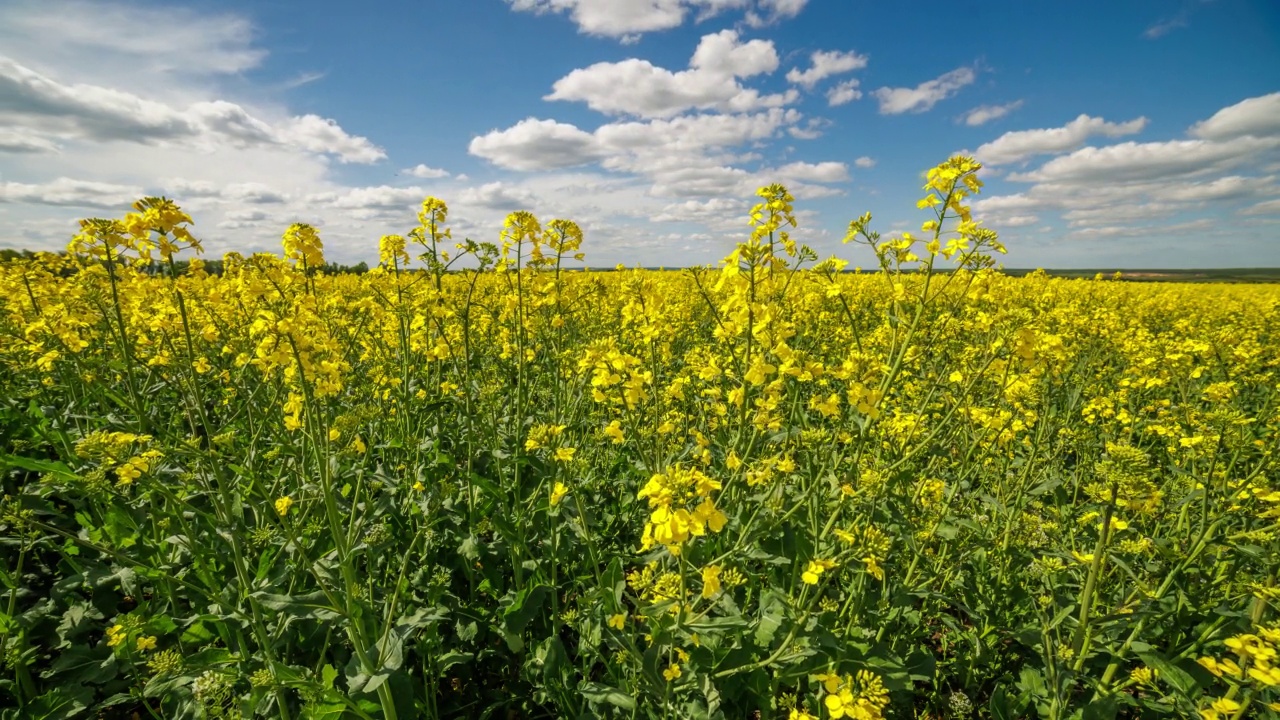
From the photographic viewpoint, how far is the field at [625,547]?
7.18ft

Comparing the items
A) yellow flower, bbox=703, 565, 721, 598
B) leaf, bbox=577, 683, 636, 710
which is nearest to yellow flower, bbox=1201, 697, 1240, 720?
yellow flower, bbox=703, 565, 721, 598

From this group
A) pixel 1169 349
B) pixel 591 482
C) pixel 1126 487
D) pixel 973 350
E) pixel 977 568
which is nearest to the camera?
pixel 1126 487

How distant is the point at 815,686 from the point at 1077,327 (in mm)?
5118

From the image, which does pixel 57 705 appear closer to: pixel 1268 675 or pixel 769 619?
pixel 769 619

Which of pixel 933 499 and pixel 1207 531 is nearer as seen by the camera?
pixel 1207 531

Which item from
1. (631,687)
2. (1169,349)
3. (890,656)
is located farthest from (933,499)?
(1169,349)

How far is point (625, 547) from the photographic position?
364 centimetres

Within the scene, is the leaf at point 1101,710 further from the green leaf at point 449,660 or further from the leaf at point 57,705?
the leaf at point 57,705

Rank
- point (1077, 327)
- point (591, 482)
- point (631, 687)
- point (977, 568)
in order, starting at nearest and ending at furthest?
point (631, 687), point (977, 568), point (591, 482), point (1077, 327)

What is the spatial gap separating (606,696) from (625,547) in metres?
1.43

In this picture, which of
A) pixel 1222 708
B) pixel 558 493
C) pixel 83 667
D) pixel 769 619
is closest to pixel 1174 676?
pixel 1222 708

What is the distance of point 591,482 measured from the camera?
357 cm

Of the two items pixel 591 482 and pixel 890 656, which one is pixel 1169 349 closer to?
pixel 890 656

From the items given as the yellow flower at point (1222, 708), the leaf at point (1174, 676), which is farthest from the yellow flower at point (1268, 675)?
the leaf at point (1174, 676)
